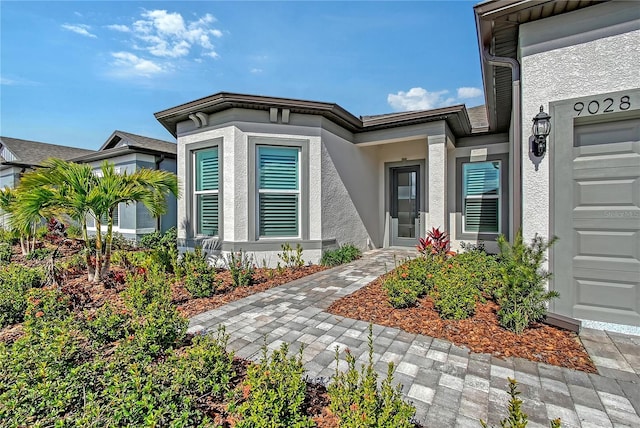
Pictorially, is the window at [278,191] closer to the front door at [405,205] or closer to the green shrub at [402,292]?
the green shrub at [402,292]

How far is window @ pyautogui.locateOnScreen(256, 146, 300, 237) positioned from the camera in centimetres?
662

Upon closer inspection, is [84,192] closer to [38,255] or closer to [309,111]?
[309,111]

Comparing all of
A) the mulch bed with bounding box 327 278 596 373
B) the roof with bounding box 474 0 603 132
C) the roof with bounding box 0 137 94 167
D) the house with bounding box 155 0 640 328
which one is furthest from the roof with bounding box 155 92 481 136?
the roof with bounding box 0 137 94 167

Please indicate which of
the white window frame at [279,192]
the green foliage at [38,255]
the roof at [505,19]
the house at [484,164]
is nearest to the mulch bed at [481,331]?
the house at [484,164]

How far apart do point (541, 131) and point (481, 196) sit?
4988 millimetres

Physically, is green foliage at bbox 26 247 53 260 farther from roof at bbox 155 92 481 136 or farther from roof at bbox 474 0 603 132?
roof at bbox 474 0 603 132

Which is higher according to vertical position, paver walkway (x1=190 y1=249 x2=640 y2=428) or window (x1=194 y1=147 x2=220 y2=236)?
window (x1=194 y1=147 x2=220 y2=236)

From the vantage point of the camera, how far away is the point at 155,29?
673 centimetres

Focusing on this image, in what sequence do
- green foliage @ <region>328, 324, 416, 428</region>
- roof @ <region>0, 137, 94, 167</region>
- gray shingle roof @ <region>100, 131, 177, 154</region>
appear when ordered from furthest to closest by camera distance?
1. roof @ <region>0, 137, 94, 167</region>
2. gray shingle roof @ <region>100, 131, 177, 154</region>
3. green foliage @ <region>328, 324, 416, 428</region>

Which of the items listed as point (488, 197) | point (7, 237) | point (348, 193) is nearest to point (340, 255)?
point (348, 193)

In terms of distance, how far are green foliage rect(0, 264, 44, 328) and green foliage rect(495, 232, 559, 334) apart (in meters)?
6.27

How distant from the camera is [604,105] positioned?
315cm

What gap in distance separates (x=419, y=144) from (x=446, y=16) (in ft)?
10.7

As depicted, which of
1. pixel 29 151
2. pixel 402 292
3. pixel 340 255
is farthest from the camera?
pixel 29 151
